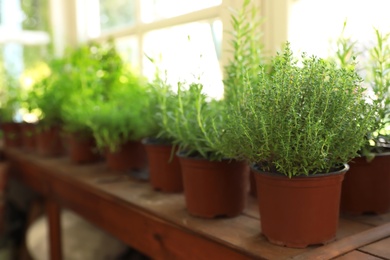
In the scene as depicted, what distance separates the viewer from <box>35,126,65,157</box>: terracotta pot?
184 cm

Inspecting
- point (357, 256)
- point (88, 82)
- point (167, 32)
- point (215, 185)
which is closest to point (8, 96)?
point (88, 82)

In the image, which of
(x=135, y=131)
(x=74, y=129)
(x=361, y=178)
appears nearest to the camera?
(x=361, y=178)

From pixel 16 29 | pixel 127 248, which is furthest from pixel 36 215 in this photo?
pixel 16 29

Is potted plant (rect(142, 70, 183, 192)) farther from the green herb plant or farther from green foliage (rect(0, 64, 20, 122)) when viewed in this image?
green foliage (rect(0, 64, 20, 122))

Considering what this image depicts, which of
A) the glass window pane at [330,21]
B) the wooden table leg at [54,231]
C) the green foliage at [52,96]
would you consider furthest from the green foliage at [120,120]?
the glass window pane at [330,21]

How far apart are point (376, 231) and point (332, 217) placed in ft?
0.41

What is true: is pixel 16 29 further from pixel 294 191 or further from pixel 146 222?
pixel 294 191

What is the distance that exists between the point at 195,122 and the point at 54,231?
3.23ft

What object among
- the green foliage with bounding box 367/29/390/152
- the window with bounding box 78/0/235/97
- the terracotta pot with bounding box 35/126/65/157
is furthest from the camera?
the terracotta pot with bounding box 35/126/65/157

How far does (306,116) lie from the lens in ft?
2.44

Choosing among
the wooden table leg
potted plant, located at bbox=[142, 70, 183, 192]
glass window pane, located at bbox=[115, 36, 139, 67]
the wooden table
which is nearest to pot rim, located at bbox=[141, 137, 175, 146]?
potted plant, located at bbox=[142, 70, 183, 192]

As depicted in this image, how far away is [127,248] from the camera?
1822 millimetres

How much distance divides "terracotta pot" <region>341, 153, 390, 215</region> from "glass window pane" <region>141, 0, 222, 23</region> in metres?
0.80

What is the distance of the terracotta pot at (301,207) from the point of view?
0.76m
